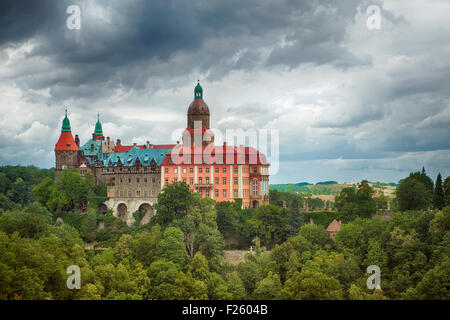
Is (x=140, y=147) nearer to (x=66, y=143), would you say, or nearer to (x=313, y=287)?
(x=66, y=143)

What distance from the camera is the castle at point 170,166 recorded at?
242 feet

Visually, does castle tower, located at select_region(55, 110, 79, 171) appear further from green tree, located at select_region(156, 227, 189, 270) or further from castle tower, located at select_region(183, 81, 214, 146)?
green tree, located at select_region(156, 227, 189, 270)

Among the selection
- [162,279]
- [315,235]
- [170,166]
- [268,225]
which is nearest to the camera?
[162,279]

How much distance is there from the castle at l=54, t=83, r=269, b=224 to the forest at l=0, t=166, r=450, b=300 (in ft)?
11.1

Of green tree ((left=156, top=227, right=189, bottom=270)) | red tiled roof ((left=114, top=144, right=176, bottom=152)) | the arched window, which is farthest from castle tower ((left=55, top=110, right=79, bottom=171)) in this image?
green tree ((left=156, top=227, right=189, bottom=270))

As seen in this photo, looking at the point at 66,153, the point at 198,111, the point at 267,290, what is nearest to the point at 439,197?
the point at 267,290

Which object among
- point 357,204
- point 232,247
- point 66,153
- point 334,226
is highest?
point 66,153

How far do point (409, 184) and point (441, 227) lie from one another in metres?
13.6

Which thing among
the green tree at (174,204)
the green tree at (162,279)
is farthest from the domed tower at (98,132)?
the green tree at (162,279)

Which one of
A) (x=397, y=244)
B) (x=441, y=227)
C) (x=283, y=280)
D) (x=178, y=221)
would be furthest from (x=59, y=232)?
(x=441, y=227)

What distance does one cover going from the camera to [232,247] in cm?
6581

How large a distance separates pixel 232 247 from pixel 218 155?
13.9 m
